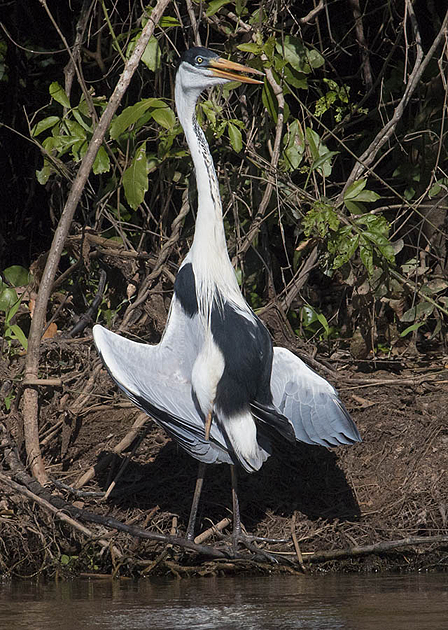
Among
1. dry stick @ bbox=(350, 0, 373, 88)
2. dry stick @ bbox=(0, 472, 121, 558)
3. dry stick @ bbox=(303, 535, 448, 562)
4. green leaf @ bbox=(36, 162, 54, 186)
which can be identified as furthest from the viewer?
dry stick @ bbox=(350, 0, 373, 88)

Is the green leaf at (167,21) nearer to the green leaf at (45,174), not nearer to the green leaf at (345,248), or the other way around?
the green leaf at (45,174)

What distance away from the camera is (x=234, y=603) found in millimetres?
3332

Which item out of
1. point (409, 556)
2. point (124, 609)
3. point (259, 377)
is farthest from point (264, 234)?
point (124, 609)

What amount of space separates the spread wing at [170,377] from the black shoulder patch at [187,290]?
3 centimetres

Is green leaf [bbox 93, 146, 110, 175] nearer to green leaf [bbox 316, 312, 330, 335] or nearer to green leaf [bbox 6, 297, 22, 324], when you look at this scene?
green leaf [bbox 6, 297, 22, 324]

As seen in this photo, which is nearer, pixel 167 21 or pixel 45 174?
pixel 167 21

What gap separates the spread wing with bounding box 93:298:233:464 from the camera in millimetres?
4027

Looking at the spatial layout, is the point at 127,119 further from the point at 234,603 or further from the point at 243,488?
the point at 234,603

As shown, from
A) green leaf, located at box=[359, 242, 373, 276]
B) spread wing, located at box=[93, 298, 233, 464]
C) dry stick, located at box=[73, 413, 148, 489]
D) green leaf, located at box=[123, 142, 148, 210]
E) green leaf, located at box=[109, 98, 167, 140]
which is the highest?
green leaf, located at box=[109, 98, 167, 140]

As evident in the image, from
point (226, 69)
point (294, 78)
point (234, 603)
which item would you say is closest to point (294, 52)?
point (294, 78)

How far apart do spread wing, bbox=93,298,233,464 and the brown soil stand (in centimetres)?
43

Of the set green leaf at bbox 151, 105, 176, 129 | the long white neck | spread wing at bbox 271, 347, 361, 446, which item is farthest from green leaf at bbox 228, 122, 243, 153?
spread wing at bbox 271, 347, 361, 446

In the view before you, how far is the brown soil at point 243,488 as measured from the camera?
397 cm

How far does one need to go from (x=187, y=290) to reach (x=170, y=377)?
0.40 meters
